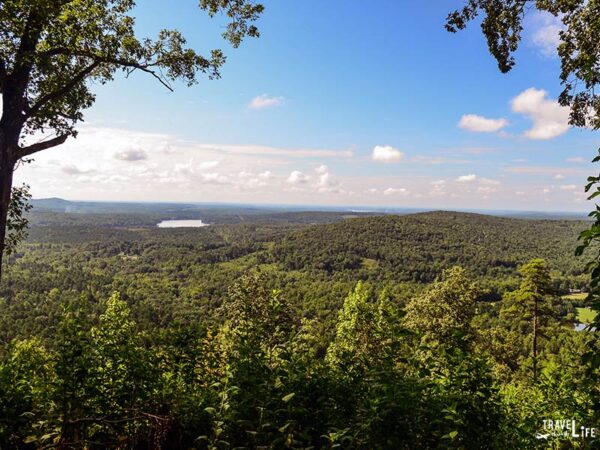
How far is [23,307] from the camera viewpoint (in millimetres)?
112438

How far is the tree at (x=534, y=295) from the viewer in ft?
80.8

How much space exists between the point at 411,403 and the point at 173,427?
283 centimetres

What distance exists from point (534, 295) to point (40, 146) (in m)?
28.7

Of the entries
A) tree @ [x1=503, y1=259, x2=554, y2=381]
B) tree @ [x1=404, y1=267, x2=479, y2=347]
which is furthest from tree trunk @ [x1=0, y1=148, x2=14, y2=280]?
tree @ [x1=503, y1=259, x2=554, y2=381]

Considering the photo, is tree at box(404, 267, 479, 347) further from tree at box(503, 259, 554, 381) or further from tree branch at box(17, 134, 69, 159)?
tree branch at box(17, 134, 69, 159)

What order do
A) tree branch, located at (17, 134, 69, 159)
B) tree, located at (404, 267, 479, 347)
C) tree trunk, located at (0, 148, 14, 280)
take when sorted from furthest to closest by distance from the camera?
tree, located at (404, 267, 479, 347) < tree branch, located at (17, 134, 69, 159) < tree trunk, located at (0, 148, 14, 280)

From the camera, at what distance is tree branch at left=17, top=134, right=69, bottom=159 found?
22.8 feet

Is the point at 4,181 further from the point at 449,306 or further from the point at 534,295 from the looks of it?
the point at 534,295

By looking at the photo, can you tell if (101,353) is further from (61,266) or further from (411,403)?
(61,266)

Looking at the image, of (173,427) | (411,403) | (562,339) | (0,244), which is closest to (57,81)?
(0,244)

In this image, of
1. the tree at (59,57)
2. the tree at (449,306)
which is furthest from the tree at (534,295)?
the tree at (59,57)

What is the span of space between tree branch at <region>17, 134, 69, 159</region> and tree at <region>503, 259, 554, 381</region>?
87.9ft

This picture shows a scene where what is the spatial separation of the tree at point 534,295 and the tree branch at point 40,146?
26792mm

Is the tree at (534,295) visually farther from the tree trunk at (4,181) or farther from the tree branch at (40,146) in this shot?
the tree trunk at (4,181)
